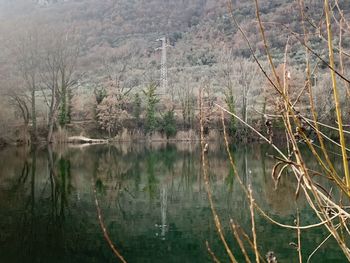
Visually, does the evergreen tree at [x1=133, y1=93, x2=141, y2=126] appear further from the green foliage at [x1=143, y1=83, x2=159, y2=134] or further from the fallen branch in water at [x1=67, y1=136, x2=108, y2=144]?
the fallen branch in water at [x1=67, y1=136, x2=108, y2=144]

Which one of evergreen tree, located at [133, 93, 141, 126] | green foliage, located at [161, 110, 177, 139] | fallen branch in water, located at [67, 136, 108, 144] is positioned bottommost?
fallen branch in water, located at [67, 136, 108, 144]

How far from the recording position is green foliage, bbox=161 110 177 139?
29969mm

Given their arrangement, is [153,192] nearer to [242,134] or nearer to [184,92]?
[242,134]

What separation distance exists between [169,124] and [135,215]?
2214 cm

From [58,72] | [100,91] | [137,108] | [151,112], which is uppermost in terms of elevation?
[58,72]

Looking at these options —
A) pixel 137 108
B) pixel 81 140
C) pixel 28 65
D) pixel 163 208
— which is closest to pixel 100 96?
pixel 137 108

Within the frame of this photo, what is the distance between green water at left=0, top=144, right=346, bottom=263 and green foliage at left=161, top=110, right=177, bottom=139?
15351mm

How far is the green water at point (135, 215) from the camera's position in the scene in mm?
6039

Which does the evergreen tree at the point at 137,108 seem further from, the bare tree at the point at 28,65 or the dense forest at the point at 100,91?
the bare tree at the point at 28,65

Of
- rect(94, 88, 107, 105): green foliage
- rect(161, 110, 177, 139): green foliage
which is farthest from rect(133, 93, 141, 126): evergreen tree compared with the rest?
rect(94, 88, 107, 105): green foliage

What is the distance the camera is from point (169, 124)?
30.2 metres

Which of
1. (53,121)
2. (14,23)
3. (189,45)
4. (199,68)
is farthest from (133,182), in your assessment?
(189,45)

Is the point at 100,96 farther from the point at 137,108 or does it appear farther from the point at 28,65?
the point at 28,65

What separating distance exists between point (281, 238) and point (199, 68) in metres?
39.4
